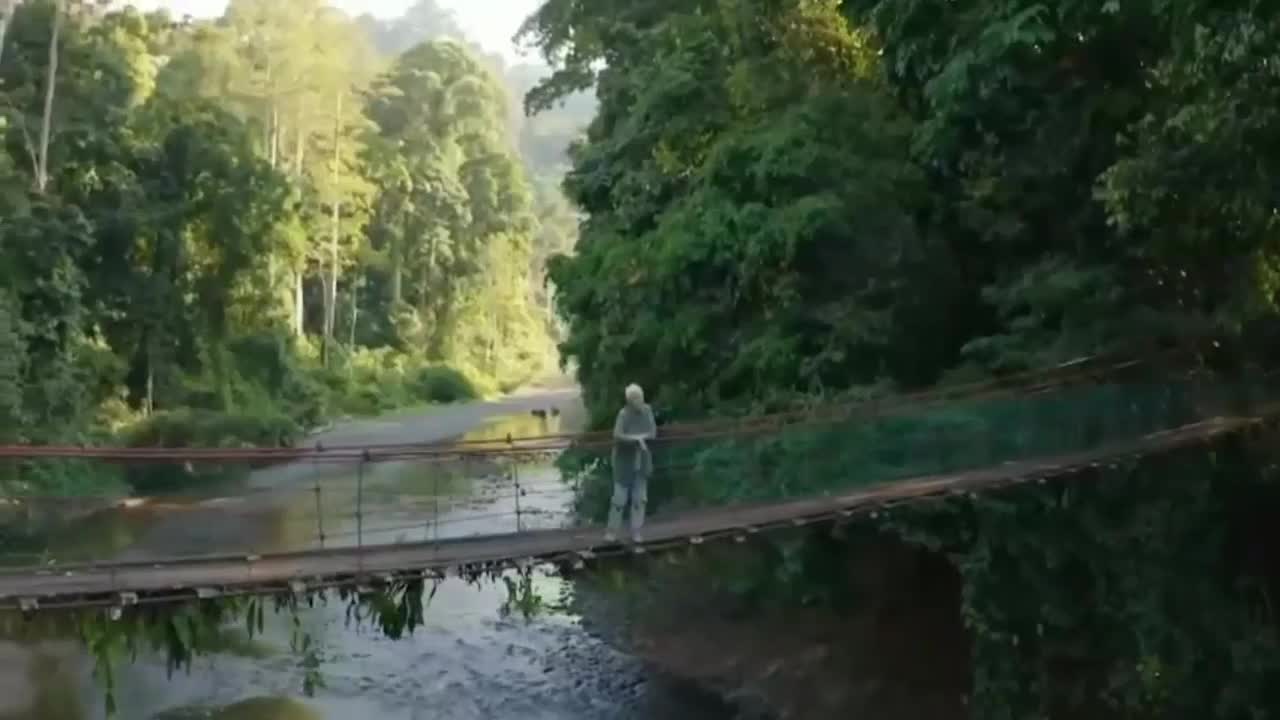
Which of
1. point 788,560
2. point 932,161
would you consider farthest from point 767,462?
point 932,161

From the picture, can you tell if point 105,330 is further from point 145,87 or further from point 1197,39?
point 1197,39

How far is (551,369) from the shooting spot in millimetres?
47938

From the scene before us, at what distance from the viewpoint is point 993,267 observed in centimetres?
860

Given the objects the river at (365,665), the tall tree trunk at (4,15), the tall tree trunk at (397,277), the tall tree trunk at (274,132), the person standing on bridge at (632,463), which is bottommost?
the river at (365,665)

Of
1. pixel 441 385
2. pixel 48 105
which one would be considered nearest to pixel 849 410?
pixel 48 105

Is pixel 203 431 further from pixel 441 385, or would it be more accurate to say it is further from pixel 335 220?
pixel 441 385

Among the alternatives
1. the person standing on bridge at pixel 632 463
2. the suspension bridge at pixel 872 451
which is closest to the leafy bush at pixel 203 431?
the suspension bridge at pixel 872 451

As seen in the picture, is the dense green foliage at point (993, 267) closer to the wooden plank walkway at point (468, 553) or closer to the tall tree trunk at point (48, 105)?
the wooden plank walkway at point (468, 553)

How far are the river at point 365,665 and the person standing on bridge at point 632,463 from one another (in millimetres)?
1332

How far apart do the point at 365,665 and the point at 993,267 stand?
20.8 feet

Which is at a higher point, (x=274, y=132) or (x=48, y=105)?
(x=274, y=132)

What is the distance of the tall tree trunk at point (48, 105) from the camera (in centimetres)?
1595

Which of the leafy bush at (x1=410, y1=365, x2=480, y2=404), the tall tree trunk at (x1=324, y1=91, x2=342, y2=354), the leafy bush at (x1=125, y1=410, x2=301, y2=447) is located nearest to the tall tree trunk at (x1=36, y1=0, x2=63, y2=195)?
the leafy bush at (x1=125, y1=410, x2=301, y2=447)

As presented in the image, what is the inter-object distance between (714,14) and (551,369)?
38214 mm
